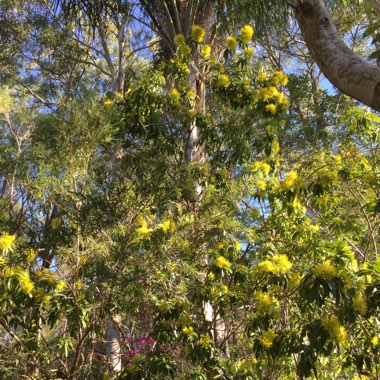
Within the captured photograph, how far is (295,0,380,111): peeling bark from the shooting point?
64.1 inches

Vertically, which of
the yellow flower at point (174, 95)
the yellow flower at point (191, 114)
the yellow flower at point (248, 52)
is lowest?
the yellow flower at point (191, 114)

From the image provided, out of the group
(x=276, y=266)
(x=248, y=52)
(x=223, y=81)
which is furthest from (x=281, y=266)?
(x=248, y=52)

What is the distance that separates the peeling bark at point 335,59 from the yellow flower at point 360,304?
1273 mm

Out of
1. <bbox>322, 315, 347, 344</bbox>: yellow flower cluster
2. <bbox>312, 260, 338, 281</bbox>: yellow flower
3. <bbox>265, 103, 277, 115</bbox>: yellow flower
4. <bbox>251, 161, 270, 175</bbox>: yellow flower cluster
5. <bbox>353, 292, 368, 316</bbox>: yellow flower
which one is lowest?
<bbox>322, 315, 347, 344</bbox>: yellow flower cluster

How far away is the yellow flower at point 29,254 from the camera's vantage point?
3.01m

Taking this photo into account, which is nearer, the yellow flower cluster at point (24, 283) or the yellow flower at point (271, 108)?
the yellow flower cluster at point (24, 283)

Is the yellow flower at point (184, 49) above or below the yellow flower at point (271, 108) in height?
above

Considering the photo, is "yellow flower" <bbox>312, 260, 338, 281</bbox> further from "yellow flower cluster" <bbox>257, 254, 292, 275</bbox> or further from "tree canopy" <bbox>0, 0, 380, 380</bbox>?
"yellow flower cluster" <bbox>257, 254, 292, 275</bbox>

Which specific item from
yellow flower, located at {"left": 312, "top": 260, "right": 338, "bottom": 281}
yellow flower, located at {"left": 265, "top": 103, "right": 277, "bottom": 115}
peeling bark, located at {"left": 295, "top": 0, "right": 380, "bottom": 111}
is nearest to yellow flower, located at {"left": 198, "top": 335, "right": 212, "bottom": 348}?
yellow flower, located at {"left": 312, "top": 260, "right": 338, "bottom": 281}

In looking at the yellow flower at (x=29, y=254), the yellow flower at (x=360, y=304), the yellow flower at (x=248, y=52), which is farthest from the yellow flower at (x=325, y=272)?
the yellow flower at (x=248, y=52)

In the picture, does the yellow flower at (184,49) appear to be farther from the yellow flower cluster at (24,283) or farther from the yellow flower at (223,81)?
the yellow flower cluster at (24,283)

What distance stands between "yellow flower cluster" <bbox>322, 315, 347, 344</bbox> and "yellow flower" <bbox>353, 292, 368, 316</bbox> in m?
0.13

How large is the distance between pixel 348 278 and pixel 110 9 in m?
A: 4.48

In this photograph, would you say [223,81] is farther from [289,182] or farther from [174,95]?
[289,182]
